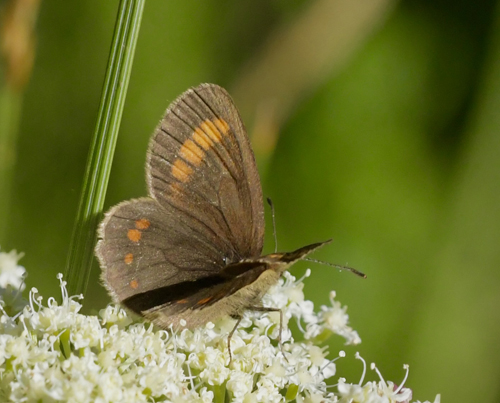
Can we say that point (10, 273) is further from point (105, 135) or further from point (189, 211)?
point (105, 135)

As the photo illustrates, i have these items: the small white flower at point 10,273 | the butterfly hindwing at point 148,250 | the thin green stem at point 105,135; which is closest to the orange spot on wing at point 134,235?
the butterfly hindwing at point 148,250

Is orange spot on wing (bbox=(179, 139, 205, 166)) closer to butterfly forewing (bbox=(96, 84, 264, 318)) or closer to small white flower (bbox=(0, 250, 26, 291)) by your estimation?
butterfly forewing (bbox=(96, 84, 264, 318))

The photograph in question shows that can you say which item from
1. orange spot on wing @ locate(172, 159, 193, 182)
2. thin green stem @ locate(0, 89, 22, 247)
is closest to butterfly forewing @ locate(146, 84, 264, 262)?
orange spot on wing @ locate(172, 159, 193, 182)

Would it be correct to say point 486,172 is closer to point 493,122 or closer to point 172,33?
point 493,122

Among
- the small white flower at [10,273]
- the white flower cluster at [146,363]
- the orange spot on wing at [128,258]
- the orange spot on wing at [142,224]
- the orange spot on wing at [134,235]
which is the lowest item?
the white flower cluster at [146,363]

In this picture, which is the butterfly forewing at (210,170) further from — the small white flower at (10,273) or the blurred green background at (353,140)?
the blurred green background at (353,140)

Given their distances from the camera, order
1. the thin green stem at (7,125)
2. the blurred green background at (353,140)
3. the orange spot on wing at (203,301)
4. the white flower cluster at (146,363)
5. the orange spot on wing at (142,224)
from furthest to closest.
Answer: the blurred green background at (353,140), the thin green stem at (7,125), the orange spot on wing at (142,224), the orange spot on wing at (203,301), the white flower cluster at (146,363)

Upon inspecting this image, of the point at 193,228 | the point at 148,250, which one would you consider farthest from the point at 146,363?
the point at 193,228
